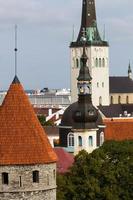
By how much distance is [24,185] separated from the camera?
2847 cm

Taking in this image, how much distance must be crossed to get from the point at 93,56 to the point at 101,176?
7316 cm

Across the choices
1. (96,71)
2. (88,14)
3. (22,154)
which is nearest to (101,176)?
(22,154)

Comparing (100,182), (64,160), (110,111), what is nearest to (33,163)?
(100,182)

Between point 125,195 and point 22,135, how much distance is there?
1830cm

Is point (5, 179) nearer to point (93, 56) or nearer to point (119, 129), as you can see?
point (119, 129)

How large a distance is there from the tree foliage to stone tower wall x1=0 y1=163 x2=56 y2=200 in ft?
49.2

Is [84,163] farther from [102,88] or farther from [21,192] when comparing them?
[102,88]

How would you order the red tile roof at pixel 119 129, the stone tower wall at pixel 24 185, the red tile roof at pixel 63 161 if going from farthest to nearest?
the red tile roof at pixel 119 129 → the red tile roof at pixel 63 161 → the stone tower wall at pixel 24 185

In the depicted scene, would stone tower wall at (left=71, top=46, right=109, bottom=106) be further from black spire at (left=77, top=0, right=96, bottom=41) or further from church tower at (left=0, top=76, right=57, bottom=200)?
church tower at (left=0, top=76, right=57, bottom=200)

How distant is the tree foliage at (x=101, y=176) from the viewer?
4541cm

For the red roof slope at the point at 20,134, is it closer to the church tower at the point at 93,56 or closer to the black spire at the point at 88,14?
the church tower at the point at 93,56

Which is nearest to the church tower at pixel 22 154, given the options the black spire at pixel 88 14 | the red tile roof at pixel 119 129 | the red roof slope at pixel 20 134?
the red roof slope at pixel 20 134

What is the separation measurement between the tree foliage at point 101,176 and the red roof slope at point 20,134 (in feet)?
47.8

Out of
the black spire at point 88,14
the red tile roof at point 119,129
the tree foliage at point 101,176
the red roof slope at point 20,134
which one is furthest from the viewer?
the black spire at point 88,14
